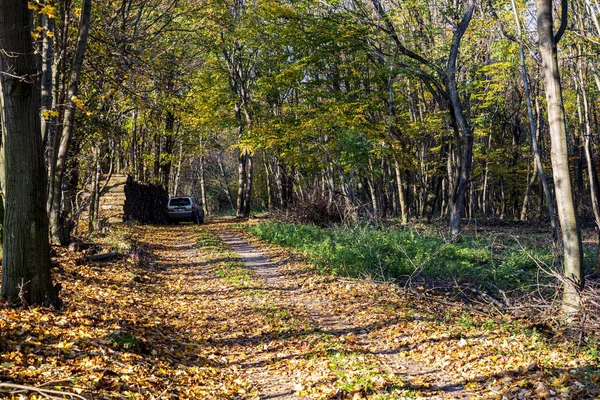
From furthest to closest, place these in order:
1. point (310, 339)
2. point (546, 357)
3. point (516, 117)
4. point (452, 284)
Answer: point (516, 117) → point (452, 284) → point (310, 339) → point (546, 357)

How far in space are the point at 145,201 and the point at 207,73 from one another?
8.28 meters

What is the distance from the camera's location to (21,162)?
20.9ft

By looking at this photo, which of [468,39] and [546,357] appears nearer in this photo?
[546,357]

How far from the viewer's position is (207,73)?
A: 28516 mm

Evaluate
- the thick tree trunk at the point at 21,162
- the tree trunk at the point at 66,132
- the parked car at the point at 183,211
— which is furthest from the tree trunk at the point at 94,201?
the parked car at the point at 183,211

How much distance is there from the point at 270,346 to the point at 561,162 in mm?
4767

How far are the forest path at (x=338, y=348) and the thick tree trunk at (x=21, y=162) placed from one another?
3303 mm

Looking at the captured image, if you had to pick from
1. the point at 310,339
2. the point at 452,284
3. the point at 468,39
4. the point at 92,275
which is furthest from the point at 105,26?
the point at 468,39

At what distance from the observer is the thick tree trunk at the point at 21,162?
6.26 metres

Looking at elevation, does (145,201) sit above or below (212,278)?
above

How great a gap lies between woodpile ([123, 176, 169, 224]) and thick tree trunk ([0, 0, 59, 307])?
17091 millimetres

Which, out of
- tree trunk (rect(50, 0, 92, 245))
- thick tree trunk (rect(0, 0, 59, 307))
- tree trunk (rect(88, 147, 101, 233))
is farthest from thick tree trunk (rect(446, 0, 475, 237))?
thick tree trunk (rect(0, 0, 59, 307))

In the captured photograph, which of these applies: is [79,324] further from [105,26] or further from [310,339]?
[105,26]

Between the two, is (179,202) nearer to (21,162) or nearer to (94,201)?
(94,201)
